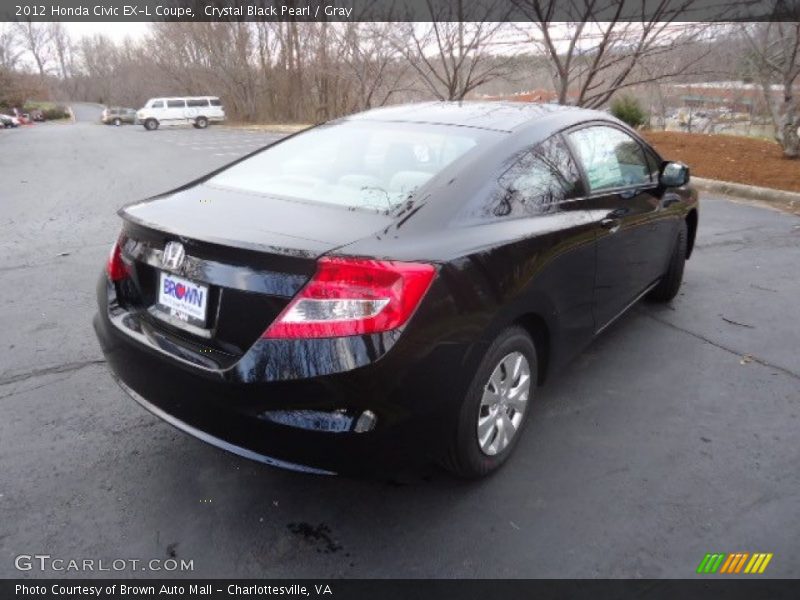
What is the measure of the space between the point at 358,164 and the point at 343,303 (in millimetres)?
1149

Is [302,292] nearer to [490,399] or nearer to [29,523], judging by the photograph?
[490,399]

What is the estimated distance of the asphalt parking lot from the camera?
85.6 inches

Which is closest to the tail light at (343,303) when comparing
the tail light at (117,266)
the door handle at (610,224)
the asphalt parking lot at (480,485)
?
the asphalt parking lot at (480,485)

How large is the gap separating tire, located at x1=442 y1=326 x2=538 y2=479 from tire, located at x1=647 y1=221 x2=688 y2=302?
7.22ft

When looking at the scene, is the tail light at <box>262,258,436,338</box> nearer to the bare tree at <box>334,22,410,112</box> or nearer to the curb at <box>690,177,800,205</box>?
the curb at <box>690,177,800,205</box>

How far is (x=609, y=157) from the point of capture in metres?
3.50

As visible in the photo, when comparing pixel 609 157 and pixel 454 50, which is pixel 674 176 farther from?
pixel 454 50

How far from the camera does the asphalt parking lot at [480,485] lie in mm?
2174

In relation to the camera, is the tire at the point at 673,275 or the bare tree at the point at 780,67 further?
the bare tree at the point at 780,67

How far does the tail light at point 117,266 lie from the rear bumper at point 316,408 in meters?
0.45

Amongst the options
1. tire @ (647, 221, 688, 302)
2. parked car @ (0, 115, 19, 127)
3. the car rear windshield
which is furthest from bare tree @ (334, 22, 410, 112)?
parked car @ (0, 115, 19, 127)

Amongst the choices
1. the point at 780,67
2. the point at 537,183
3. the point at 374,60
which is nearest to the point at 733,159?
the point at 780,67

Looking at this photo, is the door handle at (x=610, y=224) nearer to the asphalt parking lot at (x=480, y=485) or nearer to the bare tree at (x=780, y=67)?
the asphalt parking lot at (x=480, y=485)
